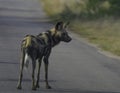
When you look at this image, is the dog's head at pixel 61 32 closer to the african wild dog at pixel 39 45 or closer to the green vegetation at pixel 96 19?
the african wild dog at pixel 39 45

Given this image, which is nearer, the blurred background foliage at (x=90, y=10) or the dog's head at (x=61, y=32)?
the dog's head at (x=61, y=32)

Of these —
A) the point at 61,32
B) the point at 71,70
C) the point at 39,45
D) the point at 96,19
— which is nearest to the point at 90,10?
the point at 96,19

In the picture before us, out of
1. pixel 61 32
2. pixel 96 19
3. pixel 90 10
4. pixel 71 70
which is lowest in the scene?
pixel 71 70

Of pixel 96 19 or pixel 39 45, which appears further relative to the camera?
pixel 96 19

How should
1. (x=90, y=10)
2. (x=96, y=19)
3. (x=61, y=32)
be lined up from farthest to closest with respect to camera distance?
(x=90, y=10) → (x=96, y=19) → (x=61, y=32)

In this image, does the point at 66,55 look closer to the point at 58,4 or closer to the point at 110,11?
the point at 110,11

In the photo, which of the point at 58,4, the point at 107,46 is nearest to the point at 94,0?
the point at 58,4

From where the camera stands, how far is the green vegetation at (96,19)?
23045mm

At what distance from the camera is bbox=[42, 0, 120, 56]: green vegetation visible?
907 inches

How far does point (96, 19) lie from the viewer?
31.5 meters

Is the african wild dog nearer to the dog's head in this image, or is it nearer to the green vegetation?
the dog's head

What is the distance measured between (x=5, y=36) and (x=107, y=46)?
501 cm

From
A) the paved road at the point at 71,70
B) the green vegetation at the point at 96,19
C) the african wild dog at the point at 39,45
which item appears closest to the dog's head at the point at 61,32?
the african wild dog at the point at 39,45

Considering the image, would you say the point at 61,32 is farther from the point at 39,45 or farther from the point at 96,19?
the point at 96,19
